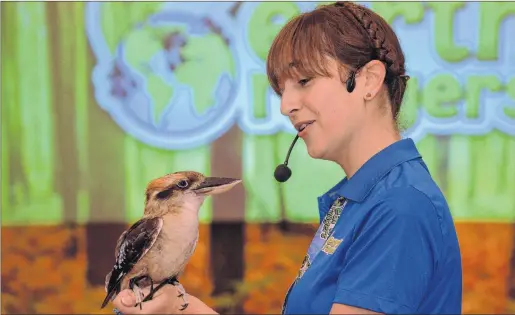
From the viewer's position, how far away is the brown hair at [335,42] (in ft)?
2.77

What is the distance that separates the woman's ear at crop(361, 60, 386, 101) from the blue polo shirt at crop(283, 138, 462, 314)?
0.09 metres

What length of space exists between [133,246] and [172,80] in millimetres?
1421

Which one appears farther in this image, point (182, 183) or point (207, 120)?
point (207, 120)

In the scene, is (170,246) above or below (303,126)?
below

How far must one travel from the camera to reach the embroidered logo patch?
2.66 feet

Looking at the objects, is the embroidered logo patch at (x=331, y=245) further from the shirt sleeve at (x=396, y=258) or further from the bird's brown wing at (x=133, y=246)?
the bird's brown wing at (x=133, y=246)

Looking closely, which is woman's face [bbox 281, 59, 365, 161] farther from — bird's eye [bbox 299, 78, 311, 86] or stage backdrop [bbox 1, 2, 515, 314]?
stage backdrop [bbox 1, 2, 515, 314]

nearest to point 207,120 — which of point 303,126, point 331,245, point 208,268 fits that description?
point 208,268

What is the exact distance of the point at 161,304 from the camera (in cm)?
80

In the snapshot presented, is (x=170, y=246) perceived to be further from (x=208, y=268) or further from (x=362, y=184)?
(x=208, y=268)

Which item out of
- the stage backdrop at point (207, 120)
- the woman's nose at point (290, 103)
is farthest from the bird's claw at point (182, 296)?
the stage backdrop at point (207, 120)

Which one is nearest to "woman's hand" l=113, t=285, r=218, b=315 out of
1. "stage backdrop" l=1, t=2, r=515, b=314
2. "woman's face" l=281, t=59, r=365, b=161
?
"woman's face" l=281, t=59, r=365, b=161

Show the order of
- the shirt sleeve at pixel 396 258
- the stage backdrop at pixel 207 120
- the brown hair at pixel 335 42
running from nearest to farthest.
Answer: the shirt sleeve at pixel 396 258 < the brown hair at pixel 335 42 < the stage backdrop at pixel 207 120

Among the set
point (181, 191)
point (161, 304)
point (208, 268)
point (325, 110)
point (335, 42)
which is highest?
point (335, 42)
